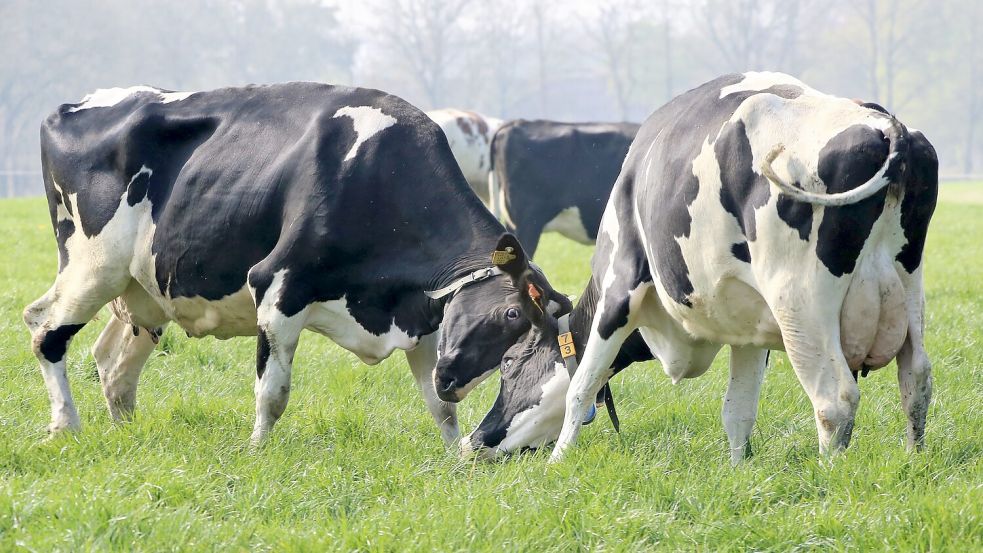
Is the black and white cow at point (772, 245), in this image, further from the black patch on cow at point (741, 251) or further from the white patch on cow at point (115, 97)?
the white patch on cow at point (115, 97)

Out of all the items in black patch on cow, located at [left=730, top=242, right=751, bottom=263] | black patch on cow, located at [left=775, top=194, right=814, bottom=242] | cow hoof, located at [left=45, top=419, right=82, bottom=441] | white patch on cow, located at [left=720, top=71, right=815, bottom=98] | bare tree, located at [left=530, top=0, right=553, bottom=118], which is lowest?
bare tree, located at [left=530, top=0, right=553, bottom=118]

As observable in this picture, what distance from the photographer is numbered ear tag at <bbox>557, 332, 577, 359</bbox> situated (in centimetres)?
554

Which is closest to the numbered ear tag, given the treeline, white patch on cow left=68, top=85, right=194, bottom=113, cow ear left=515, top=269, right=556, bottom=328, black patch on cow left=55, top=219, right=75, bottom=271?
cow ear left=515, top=269, right=556, bottom=328

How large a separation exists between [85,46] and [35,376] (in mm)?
65973

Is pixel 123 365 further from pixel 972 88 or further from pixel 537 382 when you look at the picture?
pixel 972 88

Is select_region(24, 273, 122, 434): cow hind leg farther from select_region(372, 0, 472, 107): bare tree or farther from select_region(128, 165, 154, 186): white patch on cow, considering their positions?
select_region(372, 0, 472, 107): bare tree

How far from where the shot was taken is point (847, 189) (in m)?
4.14

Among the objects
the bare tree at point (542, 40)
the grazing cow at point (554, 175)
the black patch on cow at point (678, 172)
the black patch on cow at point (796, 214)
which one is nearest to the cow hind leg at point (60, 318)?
the black patch on cow at point (678, 172)

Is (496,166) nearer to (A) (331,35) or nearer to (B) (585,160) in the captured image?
(B) (585,160)

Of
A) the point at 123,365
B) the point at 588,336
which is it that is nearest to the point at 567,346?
the point at 588,336

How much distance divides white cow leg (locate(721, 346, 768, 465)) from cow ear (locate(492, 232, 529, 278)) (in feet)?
3.47

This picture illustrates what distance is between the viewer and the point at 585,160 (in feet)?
48.7

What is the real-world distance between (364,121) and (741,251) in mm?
2179

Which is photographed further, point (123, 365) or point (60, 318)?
point (123, 365)
